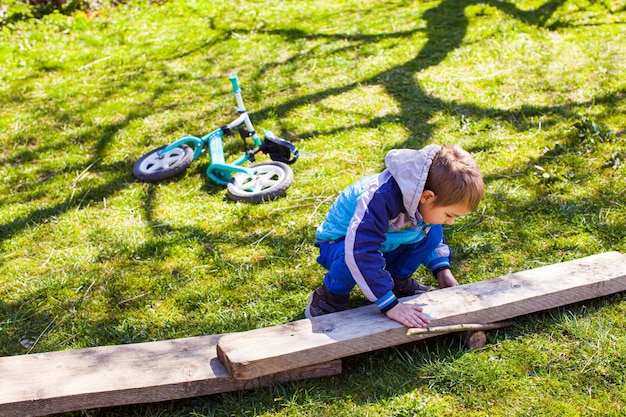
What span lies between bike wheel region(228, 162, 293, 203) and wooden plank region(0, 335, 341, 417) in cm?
187

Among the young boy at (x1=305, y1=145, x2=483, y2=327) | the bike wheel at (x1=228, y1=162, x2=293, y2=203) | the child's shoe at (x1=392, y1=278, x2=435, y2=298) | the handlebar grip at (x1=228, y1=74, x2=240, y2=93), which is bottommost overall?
the child's shoe at (x1=392, y1=278, x2=435, y2=298)

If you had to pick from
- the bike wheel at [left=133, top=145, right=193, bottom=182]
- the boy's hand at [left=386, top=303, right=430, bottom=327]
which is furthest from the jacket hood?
the bike wheel at [left=133, top=145, right=193, bottom=182]

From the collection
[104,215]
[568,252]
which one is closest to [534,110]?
[568,252]

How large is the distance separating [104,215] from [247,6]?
18.6ft

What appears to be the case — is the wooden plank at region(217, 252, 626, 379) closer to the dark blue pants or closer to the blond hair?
the dark blue pants

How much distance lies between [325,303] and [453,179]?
Result: 108 centimetres

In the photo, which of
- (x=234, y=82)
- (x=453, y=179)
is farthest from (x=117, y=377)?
(x=234, y=82)

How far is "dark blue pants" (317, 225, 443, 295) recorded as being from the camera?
341 cm

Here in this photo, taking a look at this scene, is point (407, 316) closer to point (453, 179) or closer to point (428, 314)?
point (428, 314)

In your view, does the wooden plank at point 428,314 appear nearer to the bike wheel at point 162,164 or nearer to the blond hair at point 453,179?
the blond hair at point 453,179

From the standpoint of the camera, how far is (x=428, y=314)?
3219 mm

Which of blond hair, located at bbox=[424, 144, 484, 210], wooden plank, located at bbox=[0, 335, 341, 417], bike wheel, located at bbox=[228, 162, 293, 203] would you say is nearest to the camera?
wooden plank, located at bbox=[0, 335, 341, 417]

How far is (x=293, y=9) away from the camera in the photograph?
9367 millimetres

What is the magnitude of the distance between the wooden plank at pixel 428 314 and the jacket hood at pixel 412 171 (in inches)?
23.2
